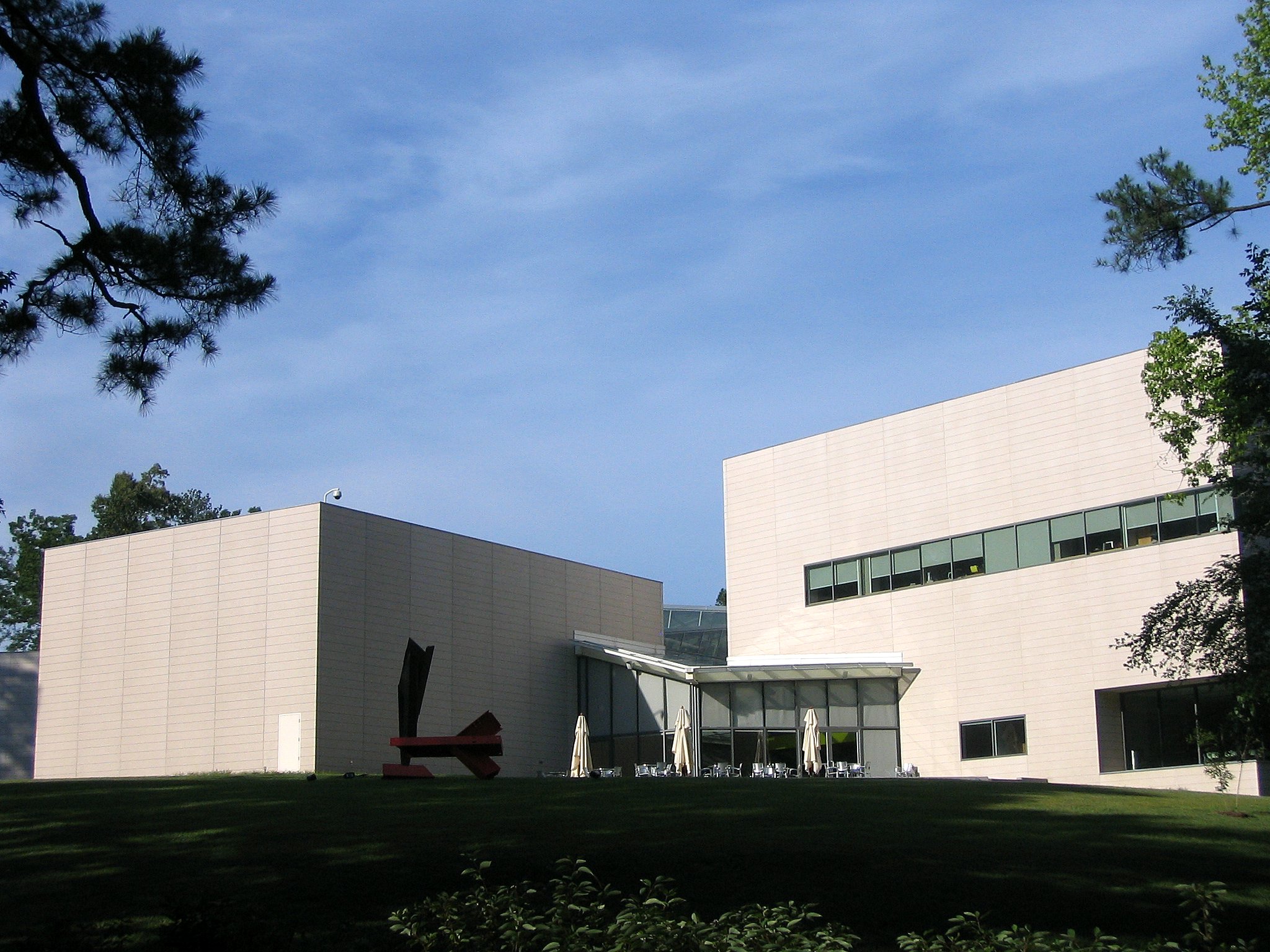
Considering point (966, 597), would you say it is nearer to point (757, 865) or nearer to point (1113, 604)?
point (1113, 604)

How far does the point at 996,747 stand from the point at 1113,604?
5055 mm

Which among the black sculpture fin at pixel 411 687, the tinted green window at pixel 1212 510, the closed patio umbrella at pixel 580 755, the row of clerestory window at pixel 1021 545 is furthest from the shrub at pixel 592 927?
the tinted green window at pixel 1212 510

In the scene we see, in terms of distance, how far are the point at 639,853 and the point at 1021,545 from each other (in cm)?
2480

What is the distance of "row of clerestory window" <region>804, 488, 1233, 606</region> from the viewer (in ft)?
108

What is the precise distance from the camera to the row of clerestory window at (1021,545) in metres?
32.8

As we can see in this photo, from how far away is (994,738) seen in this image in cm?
3619

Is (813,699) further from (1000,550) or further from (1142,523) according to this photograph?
(1142,523)

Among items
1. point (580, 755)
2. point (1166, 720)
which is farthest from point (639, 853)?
point (1166, 720)

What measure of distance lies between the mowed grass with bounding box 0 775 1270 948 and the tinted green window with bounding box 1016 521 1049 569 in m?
16.6

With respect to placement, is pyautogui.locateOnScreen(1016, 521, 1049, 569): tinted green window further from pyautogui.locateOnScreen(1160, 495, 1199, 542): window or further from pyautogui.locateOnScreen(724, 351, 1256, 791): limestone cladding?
pyautogui.locateOnScreen(1160, 495, 1199, 542): window

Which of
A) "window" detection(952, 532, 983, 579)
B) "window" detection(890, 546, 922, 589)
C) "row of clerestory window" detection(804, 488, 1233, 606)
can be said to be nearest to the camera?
"row of clerestory window" detection(804, 488, 1233, 606)

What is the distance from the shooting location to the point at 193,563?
134 feet

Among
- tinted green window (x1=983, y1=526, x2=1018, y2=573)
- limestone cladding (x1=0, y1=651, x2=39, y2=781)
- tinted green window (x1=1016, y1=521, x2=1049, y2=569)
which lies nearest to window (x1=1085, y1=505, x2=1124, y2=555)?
tinted green window (x1=1016, y1=521, x2=1049, y2=569)

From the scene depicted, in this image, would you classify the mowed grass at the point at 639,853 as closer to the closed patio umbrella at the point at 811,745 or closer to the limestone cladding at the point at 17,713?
the closed patio umbrella at the point at 811,745
